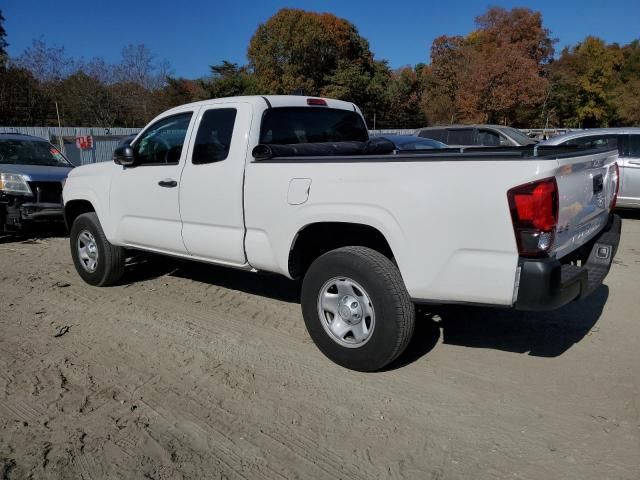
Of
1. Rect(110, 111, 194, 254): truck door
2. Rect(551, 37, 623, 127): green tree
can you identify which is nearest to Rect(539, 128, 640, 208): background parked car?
Rect(110, 111, 194, 254): truck door

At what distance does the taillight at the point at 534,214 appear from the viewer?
2.78 m

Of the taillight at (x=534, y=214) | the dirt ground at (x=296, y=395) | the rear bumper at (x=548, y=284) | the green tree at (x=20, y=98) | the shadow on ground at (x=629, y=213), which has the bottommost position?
the dirt ground at (x=296, y=395)

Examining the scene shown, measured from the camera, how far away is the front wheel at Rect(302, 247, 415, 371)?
331cm

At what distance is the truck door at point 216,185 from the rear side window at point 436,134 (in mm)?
12463

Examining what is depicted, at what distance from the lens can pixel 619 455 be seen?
2691mm

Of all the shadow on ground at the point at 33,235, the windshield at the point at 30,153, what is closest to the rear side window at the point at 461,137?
the windshield at the point at 30,153

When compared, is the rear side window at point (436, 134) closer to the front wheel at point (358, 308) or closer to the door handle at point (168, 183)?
the door handle at point (168, 183)

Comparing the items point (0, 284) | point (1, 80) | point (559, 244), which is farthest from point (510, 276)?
point (1, 80)

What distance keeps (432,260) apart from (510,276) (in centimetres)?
45

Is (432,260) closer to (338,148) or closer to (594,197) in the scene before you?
(594,197)

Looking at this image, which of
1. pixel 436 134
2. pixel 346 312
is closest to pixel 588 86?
pixel 436 134

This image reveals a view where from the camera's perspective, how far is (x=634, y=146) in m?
9.43

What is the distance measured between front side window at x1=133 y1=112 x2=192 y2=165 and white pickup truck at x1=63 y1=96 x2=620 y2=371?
0.02m

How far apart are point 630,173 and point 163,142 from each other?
8102 millimetres
